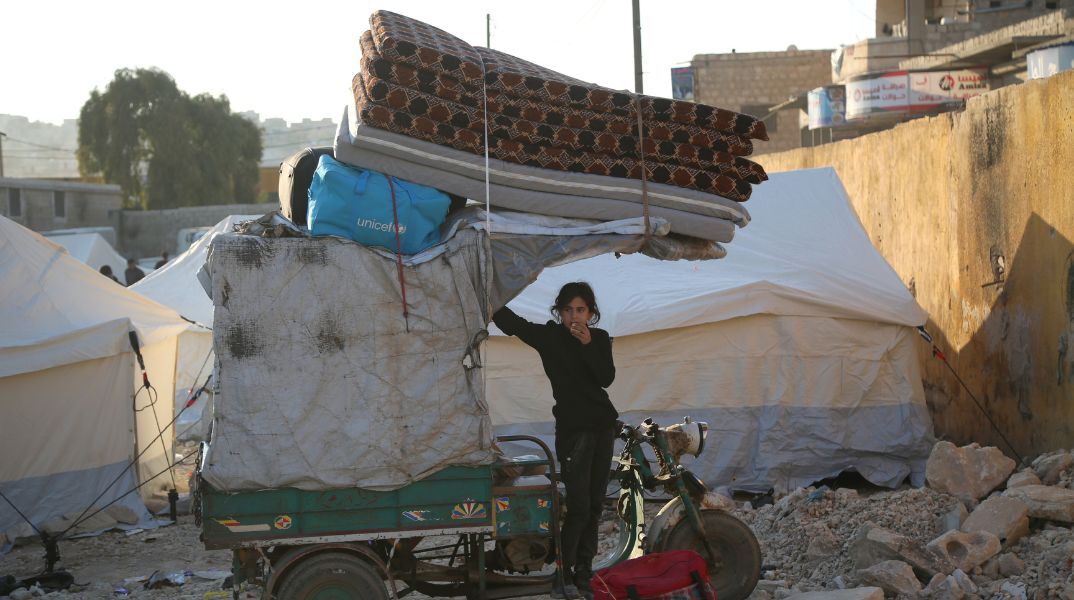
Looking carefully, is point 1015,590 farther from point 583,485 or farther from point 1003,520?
point 583,485

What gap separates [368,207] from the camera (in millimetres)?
4574

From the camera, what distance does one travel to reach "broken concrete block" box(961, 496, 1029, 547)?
5.87 m

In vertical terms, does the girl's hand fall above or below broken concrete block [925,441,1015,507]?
A: above

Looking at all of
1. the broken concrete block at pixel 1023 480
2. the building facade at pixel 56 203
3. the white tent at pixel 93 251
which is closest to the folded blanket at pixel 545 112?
the broken concrete block at pixel 1023 480

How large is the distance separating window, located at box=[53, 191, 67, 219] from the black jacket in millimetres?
36581

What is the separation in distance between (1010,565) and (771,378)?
3191mm

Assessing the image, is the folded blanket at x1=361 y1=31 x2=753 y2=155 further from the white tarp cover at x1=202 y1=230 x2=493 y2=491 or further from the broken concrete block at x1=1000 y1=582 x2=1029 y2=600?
the broken concrete block at x1=1000 y1=582 x2=1029 y2=600

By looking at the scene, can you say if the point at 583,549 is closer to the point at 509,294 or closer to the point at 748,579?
the point at 748,579

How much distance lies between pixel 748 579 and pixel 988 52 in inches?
858

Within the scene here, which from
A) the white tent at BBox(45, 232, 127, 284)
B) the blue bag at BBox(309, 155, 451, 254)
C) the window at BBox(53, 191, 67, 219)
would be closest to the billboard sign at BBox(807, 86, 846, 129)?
the white tent at BBox(45, 232, 127, 284)

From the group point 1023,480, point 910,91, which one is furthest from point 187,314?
point 910,91

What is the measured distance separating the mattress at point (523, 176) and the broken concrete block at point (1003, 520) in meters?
2.36

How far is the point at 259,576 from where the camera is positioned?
15.7 ft

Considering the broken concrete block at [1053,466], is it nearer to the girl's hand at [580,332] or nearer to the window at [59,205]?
the girl's hand at [580,332]
